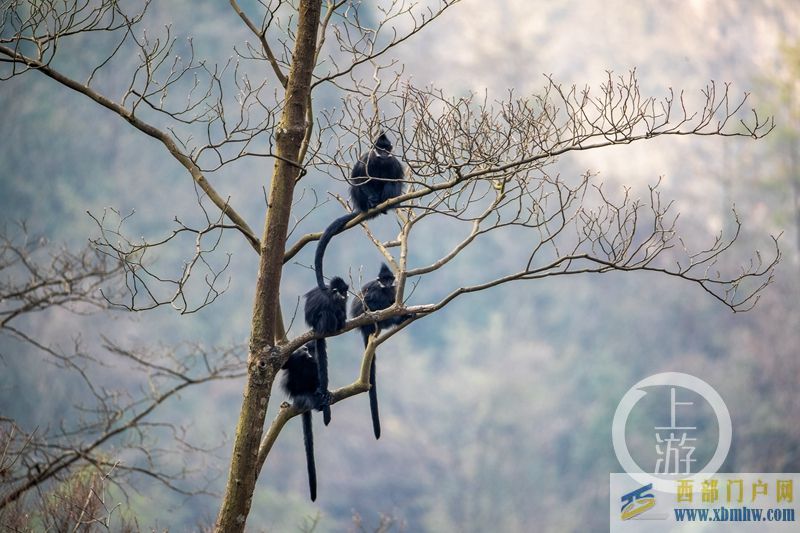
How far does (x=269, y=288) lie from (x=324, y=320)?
0.47 meters

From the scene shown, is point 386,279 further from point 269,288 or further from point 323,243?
point 269,288

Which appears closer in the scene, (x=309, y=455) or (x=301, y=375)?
(x=309, y=455)

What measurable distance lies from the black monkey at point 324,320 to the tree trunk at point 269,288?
0.37m

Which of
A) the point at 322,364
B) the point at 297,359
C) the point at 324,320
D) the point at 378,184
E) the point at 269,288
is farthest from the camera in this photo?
the point at 297,359

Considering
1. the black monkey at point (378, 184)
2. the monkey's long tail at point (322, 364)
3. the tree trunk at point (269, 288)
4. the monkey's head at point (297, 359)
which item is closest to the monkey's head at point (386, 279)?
the black monkey at point (378, 184)

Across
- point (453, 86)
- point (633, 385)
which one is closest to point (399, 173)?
point (633, 385)

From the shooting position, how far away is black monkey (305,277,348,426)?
16.4ft

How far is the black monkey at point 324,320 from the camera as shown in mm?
4992

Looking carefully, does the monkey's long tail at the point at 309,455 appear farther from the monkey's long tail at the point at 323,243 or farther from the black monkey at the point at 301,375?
the monkey's long tail at the point at 323,243

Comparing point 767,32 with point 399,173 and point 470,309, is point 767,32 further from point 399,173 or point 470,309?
point 399,173

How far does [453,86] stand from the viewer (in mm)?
24156

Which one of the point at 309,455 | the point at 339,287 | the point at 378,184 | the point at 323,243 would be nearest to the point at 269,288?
the point at 323,243

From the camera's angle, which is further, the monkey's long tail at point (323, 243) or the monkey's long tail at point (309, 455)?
the monkey's long tail at point (309, 455)

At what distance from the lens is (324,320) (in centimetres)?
501
